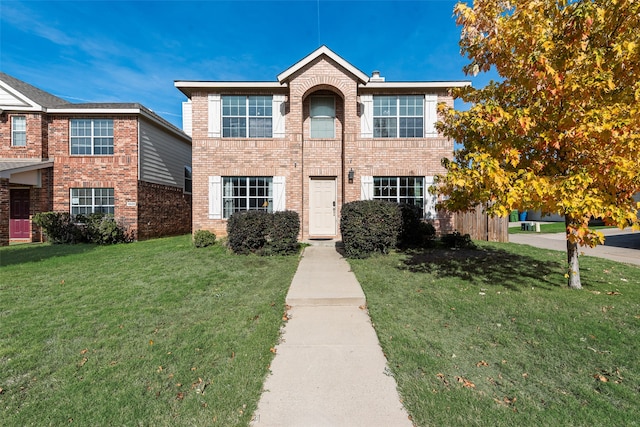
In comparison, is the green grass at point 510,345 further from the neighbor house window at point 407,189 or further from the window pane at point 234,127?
the window pane at point 234,127

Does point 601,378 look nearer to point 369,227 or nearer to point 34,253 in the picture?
point 369,227

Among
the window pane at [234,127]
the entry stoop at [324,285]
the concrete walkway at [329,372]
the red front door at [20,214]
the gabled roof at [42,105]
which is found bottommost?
the concrete walkway at [329,372]

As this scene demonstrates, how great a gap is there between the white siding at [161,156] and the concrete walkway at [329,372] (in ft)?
39.3

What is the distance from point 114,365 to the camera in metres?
2.84

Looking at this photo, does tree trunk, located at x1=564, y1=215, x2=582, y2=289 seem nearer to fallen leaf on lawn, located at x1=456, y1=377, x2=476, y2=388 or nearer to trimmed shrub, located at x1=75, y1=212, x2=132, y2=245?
fallen leaf on lawn, located at x1=456, y1=377, x2=476, y2=388

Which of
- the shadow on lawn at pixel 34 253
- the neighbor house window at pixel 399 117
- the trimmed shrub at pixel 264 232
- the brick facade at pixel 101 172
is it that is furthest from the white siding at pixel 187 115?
the neighbor house window at pixel 399 117

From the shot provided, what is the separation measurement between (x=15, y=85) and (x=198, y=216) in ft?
36.1

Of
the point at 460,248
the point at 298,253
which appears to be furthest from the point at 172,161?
the point at 460,248

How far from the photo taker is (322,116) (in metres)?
11.2

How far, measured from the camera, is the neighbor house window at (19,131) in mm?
12203

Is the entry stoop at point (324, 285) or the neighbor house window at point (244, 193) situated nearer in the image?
the entry stoop at point (324, 285)

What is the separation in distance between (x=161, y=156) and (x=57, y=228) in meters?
5.19

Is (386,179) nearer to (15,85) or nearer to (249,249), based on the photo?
(249,249)

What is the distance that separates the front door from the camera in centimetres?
1119
